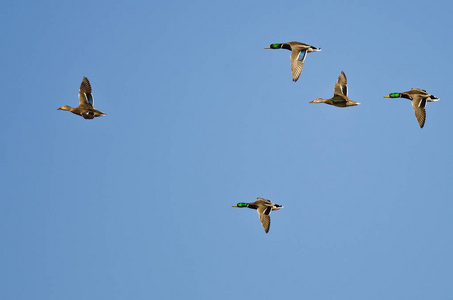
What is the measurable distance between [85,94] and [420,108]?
794 inches

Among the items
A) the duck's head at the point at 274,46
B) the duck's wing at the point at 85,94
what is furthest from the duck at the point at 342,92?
the duck's wing at the point at 85,94

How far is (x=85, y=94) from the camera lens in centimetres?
5953

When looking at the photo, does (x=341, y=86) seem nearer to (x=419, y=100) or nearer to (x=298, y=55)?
(x=298, y=55)

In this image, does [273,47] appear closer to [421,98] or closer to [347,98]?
[347,98]

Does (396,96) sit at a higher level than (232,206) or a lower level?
higher

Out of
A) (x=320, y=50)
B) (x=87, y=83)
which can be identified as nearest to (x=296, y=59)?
(x=320, y=50)

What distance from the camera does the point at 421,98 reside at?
59.3 meters

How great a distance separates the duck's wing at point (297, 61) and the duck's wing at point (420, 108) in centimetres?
726

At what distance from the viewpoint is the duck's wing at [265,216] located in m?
60.5

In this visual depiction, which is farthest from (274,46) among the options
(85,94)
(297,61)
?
(85,94)

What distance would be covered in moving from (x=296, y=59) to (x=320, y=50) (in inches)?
84.8

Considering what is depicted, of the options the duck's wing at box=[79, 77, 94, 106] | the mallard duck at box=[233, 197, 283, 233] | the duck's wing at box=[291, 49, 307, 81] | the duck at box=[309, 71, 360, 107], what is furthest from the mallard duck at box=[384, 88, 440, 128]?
the duck's wing at box=[79, 77, 94, 106]

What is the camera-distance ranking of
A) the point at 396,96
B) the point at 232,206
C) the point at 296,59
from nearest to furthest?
the point at 296,59 → the point at 396,96 → the point at 232,206

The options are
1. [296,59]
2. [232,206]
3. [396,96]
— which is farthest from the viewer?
[232,206]
